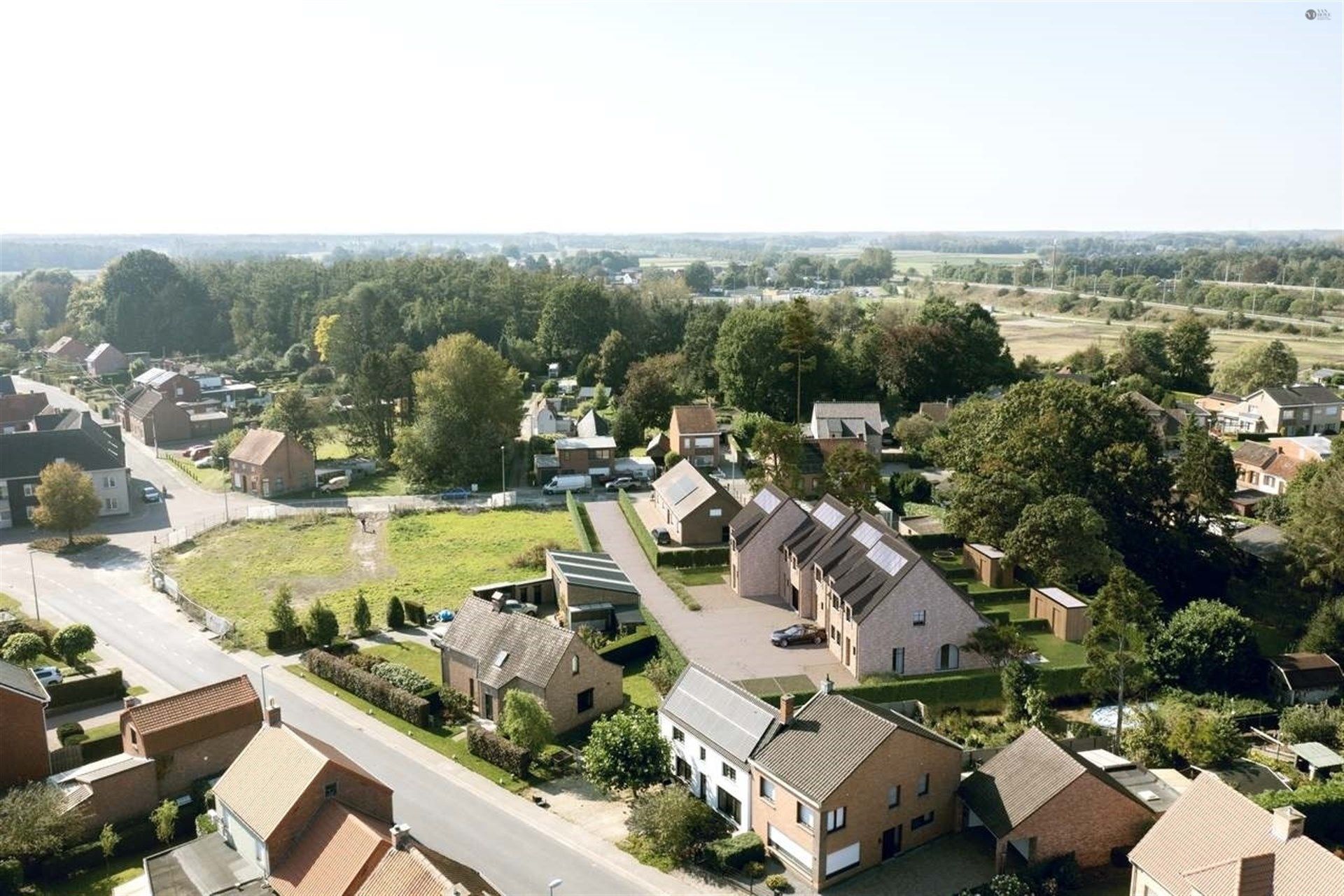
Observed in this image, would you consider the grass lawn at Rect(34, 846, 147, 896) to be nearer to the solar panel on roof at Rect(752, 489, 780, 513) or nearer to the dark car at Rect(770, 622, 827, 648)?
the dark car at Rect(770, 622, 827, 648)

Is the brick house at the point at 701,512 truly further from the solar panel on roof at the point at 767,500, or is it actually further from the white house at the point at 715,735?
the white house at the point at 715,735

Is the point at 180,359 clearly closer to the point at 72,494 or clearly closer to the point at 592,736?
the point at 72,494

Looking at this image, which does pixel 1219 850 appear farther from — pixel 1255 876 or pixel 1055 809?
pixel 1055 809

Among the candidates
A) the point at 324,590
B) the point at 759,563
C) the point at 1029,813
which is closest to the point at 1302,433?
the point at 759,563

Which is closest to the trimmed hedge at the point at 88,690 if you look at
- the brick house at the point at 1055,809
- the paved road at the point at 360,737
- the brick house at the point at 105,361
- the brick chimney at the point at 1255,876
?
the paved road at the point at 360,737

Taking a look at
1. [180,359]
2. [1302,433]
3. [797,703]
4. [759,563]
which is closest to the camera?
[797,703]
